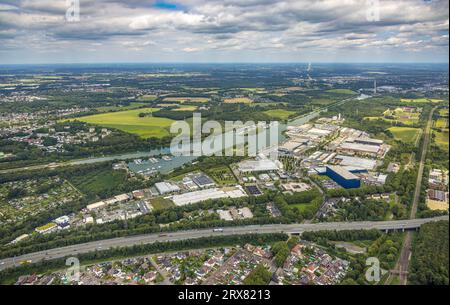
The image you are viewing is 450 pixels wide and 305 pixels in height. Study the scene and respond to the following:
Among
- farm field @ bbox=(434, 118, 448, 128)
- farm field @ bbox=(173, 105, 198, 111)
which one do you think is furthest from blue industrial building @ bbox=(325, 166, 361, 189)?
farm field @ bbox=(173, 105, 198, 111)

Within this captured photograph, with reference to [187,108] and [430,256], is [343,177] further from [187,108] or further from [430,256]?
[187,108]

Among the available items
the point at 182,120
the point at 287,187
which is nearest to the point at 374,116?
the point at 182,120

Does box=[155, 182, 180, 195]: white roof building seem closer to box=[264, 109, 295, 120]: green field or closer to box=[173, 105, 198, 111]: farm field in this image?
box=[264, 109, 295, 120]: green field

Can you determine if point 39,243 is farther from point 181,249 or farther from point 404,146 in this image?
point 404,146

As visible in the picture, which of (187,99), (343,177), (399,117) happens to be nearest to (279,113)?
(399,117)

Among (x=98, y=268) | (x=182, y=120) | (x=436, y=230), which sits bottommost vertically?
(x=98, y=268)

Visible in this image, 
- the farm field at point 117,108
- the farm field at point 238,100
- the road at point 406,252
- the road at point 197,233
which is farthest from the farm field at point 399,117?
the farm field at point 117,108
